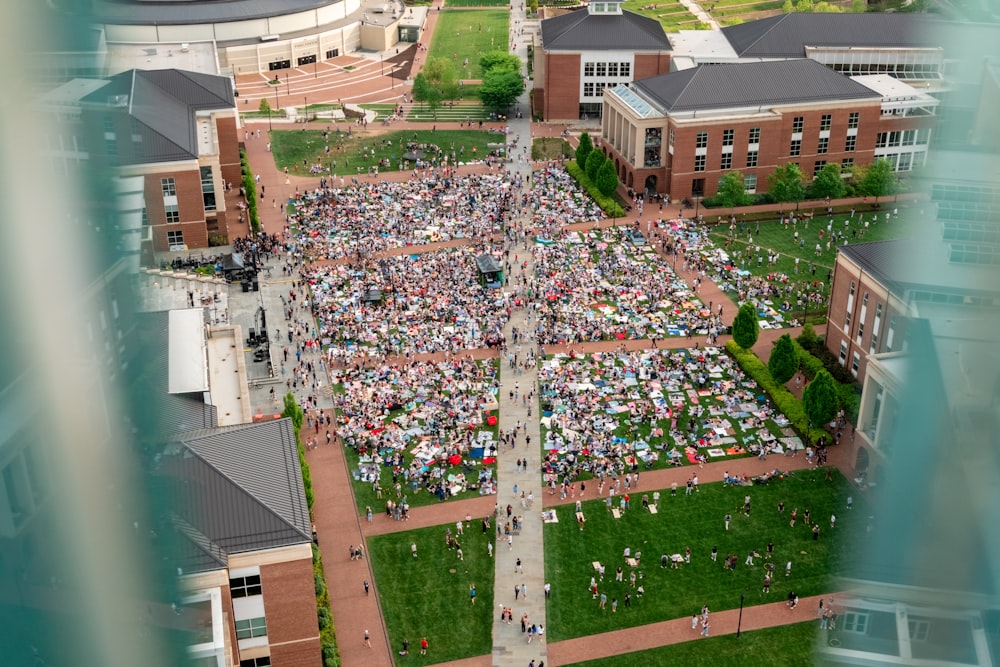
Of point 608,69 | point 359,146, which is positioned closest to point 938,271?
point 359,146

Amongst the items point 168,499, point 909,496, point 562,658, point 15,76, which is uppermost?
point 15,76

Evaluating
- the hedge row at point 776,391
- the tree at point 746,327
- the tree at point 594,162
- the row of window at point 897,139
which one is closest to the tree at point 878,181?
the row of window at point 897,139

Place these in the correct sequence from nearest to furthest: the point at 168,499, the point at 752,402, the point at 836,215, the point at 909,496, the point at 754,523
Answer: the point at 168,499 < the point at 909,496 < the point at 754,523 < the point at 752,402 < the point at 836,215

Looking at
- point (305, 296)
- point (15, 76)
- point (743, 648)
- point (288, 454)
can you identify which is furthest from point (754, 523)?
point (15, 76)

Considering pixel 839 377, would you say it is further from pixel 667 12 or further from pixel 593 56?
pixel 667 12

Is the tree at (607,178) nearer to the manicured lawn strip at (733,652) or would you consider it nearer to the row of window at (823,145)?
the row of window at (823,145)

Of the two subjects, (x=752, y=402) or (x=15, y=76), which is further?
(x=752, y=402)

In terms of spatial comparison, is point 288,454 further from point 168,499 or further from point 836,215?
point 836,215
